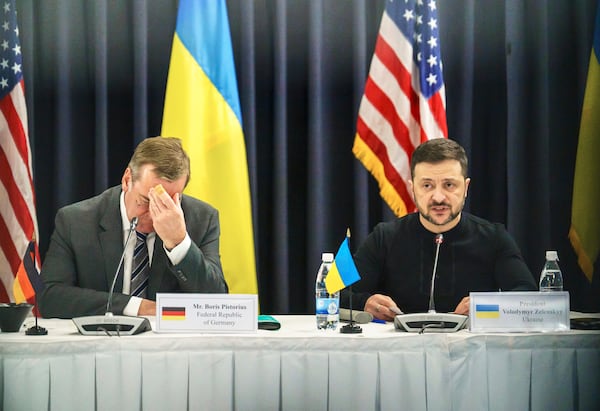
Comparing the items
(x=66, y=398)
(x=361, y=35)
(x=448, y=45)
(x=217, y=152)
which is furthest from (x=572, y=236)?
(x=66, y=398)

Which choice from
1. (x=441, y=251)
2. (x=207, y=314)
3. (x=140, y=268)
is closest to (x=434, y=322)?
(x=207, y=314)

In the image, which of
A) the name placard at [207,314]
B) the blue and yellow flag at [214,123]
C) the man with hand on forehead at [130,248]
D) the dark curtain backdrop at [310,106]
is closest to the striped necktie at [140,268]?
the man with hand on forehead at [130,248]

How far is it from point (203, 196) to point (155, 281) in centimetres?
92

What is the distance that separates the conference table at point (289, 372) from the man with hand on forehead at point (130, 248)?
1.89ft

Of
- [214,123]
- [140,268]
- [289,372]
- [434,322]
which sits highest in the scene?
[214,123]

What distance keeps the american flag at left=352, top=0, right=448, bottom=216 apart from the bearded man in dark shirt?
683 millimetres

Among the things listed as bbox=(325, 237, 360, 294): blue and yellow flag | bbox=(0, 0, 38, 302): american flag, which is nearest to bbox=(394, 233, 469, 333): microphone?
bbox=(325, 237, 360, 294): blue and yellow flag

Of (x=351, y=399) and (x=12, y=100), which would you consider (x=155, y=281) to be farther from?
(x=12, y=100)

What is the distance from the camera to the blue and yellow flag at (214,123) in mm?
3816

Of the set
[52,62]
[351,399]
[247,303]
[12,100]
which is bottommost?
[351,399]

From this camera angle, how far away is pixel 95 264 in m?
2.97

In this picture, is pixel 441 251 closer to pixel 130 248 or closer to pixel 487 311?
pixel 487 311

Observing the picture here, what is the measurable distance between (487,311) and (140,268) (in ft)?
4.44

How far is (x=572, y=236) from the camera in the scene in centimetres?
396
